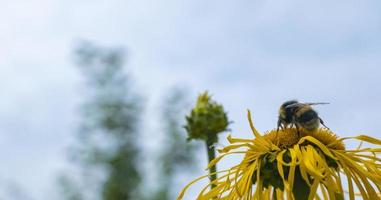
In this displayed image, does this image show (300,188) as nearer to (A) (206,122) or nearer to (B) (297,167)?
(B) (297,167)

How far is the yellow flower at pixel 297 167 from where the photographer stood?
2922 mm

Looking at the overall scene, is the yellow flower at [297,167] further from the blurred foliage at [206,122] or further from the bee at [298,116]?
the blurred foliage at [206,122]

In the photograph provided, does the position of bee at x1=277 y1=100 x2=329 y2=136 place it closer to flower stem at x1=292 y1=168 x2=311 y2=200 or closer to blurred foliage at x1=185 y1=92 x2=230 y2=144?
flower stem at x1=292 y1=168 x2=311 y2=200

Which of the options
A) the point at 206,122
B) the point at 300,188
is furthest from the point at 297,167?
the point at 206,122

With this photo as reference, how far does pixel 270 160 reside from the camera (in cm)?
314

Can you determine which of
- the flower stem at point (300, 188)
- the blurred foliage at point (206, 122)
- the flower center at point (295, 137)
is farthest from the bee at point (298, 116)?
the blurred foliage at point (206, 122)

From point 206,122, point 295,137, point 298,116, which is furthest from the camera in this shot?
point 206,122

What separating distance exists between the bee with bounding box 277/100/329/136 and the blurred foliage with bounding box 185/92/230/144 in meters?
1.14

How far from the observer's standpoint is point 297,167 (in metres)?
3.03

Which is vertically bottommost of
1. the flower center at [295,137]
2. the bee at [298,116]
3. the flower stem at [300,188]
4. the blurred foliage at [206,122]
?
the flower stem at [300,188]

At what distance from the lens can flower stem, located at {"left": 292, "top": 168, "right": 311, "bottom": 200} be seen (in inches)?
118

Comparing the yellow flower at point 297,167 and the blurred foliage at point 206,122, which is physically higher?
the blurred foliage at point 206,122

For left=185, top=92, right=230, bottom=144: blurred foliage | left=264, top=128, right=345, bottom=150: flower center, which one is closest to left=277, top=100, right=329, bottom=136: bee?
left=264, top=128, right=345, bottom=150: flower center

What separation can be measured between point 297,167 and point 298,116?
1.59 feet
